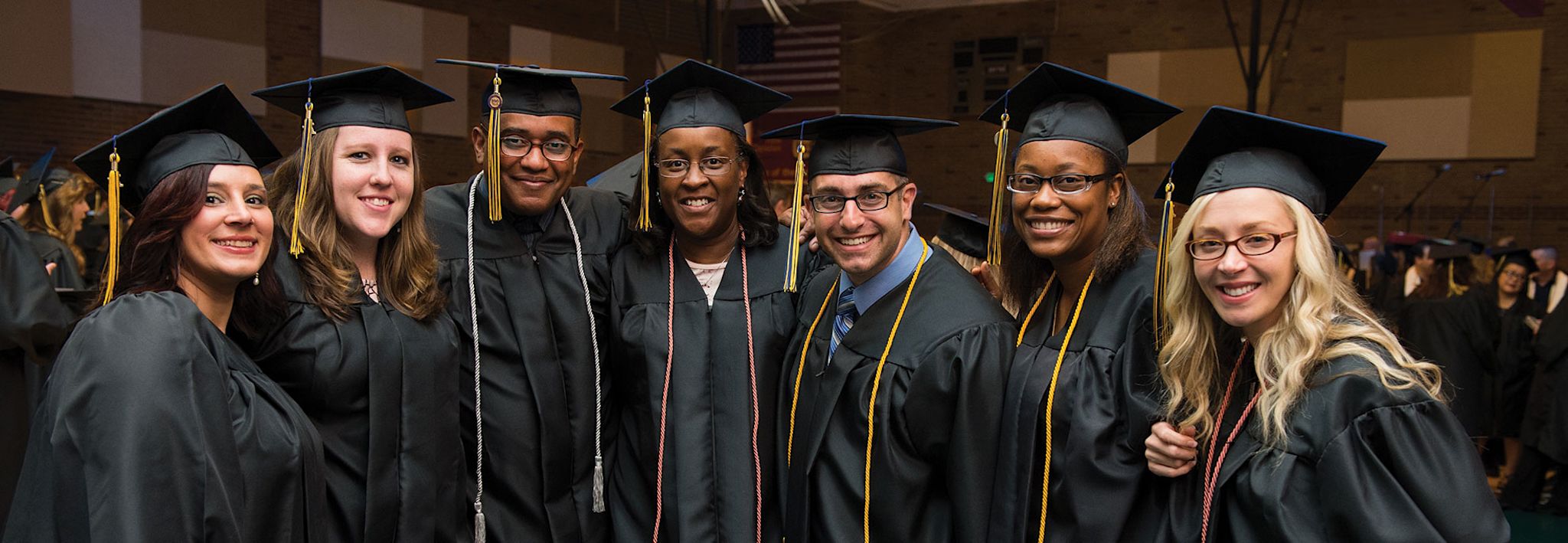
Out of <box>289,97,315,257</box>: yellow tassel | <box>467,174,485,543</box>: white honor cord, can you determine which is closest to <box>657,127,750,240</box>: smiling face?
<box>467,174,485,543</box>: white honor cord

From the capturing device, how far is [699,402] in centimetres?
297

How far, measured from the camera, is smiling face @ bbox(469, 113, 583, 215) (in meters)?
3.02

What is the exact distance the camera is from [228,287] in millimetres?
2307

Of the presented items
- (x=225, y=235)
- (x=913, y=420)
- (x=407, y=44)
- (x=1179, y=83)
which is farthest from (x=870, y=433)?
(x=1179, y=83)

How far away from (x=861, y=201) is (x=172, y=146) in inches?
62.2

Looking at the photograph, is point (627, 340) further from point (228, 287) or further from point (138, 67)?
point (138, 67)

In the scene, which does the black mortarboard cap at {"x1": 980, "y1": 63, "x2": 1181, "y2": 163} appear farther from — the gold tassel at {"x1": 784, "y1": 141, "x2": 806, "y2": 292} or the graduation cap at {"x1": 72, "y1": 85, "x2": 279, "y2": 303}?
the graduation cap at {"x1": 72, "y1": 85, "x2": 279, "y2": 303}

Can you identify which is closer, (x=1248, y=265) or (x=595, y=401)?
(x=1248, y=265)

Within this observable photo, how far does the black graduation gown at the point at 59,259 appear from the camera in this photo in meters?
6.30

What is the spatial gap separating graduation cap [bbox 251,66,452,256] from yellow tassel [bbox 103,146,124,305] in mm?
412

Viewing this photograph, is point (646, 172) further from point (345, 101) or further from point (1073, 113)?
point (1073, 113)

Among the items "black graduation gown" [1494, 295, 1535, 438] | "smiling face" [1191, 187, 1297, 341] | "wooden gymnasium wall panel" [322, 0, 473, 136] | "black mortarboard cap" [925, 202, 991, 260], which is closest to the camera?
"smiling face" [1191, 187, 1297, 341]

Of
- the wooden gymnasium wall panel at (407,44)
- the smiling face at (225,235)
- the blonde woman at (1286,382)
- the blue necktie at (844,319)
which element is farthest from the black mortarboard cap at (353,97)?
the wooden gymnasium wall panel at (407,44)

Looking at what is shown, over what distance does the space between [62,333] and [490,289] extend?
305 cm
